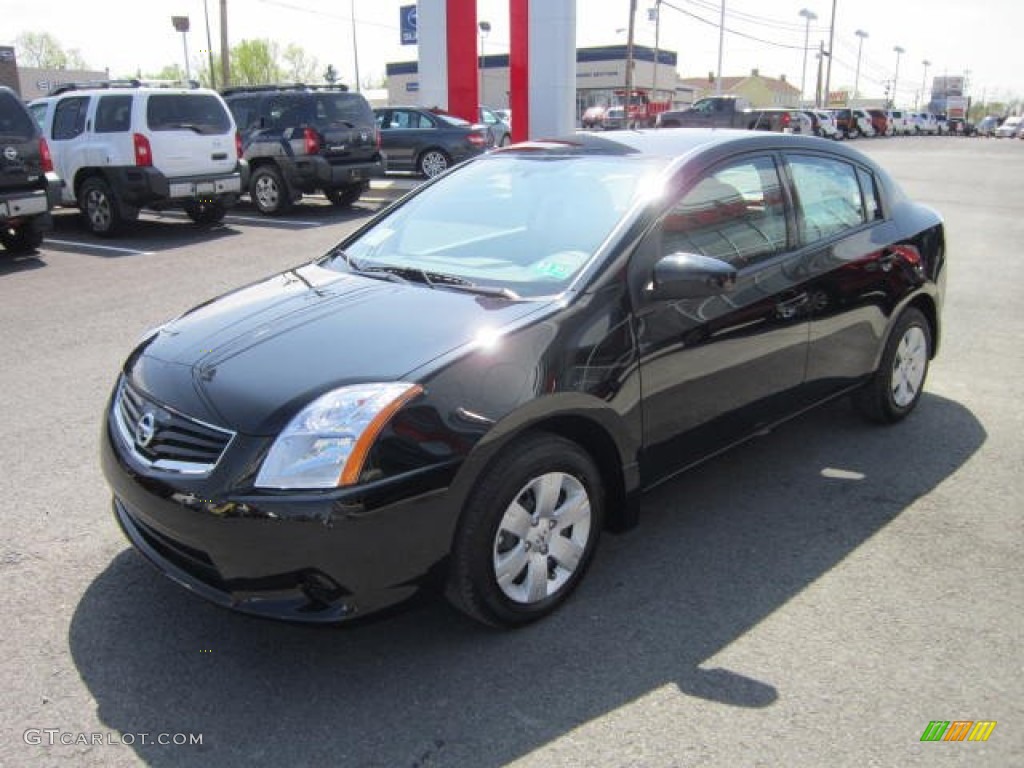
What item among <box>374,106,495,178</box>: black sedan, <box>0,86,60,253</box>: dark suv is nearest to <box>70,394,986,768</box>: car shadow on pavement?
<box>0,86,60,253</box>: dark suv

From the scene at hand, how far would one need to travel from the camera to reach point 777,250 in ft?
13.4

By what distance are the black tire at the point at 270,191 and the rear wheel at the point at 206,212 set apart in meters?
1.21

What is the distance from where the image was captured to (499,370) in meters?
2.93

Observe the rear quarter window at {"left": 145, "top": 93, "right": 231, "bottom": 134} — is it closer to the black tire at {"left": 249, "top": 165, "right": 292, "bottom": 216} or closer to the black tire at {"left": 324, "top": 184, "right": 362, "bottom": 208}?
the black tire at {"left": 249, "top": 165, "right": 292, "bottom": 216}

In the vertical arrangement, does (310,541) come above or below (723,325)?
below

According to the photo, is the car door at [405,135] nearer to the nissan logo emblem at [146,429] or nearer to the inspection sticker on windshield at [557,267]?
the inspection sticker on windshield at [557,267]

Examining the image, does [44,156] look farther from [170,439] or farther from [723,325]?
[723,325]

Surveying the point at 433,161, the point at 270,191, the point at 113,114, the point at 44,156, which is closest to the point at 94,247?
the point at 44,156

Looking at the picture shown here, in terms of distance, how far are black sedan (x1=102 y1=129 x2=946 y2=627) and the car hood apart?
11 mm

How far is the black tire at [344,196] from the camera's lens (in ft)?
51.0

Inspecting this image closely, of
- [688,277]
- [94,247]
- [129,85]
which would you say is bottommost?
[94,247]

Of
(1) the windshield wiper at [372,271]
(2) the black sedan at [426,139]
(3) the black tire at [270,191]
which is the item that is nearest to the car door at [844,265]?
(1) the windshield wiper at [372,271]

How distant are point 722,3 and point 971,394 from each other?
67579mm

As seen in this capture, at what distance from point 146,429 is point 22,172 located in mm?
8859
